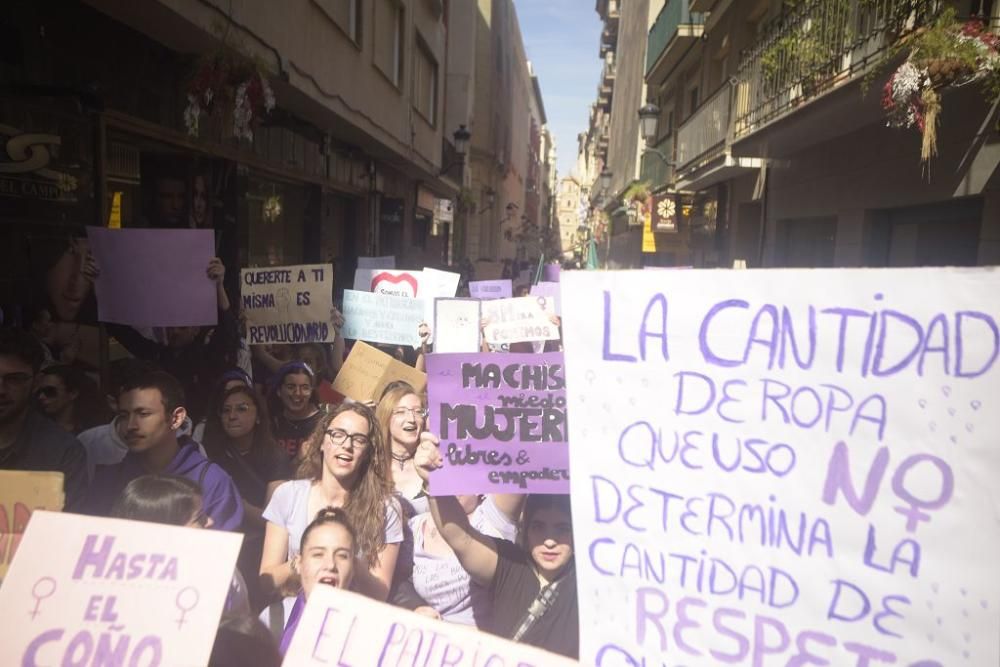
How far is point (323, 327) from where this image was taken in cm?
484

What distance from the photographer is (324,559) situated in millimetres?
2141

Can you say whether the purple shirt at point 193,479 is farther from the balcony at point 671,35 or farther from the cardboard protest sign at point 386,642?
the balcony at point 671,35

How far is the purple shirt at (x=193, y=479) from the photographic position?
8.30 ft

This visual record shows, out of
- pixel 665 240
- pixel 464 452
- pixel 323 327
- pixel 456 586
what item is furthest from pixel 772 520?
pixel 665 240

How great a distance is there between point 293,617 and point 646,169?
2020 cm

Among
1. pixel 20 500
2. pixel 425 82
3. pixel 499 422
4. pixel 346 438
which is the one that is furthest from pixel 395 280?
pixel 425 82

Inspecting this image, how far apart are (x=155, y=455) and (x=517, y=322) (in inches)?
109

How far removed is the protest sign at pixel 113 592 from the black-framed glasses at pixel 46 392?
152 cm

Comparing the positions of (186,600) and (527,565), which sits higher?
(186,600)

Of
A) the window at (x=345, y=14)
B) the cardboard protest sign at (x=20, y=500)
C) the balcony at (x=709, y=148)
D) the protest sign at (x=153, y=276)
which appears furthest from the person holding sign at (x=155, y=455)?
the balcony at (x=709, y=148)

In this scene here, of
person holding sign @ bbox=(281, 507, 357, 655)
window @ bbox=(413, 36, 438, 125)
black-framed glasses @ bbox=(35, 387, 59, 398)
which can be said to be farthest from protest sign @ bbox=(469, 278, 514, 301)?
window @ bbox=(413, 36, 438, 125)

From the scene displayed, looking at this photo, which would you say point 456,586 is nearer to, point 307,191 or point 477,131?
point 307,191

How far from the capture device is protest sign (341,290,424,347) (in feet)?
16.6

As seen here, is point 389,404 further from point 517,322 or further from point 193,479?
point 517,322
